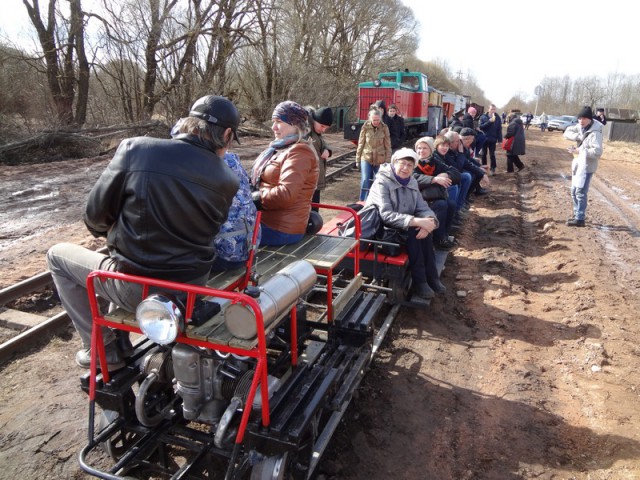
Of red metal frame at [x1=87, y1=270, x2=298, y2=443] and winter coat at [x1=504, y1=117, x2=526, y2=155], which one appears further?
winter coat at [x1=504, y1=117, x2=526, y2=155]

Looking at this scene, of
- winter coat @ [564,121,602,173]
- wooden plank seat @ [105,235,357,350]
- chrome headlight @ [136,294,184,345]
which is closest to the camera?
chrome headlight @ [136,294,184,345]

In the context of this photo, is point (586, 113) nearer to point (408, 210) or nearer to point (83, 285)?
point (408, 210)

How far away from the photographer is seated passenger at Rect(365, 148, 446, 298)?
16.0 feet

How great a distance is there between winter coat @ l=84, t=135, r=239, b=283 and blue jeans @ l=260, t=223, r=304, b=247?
1.30m

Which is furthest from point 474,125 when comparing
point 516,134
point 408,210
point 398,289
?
point 398,289

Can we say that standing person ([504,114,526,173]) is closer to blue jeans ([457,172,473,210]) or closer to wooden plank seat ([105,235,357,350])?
blue jeans ([457,172,473,210])

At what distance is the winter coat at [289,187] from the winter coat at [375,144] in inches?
191

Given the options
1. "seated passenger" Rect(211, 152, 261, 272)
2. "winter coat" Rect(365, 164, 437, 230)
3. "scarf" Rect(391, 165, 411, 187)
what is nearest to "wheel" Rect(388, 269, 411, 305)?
"winter coat" Rect(365, 164, 437, 230)

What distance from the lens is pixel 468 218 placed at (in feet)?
29.3

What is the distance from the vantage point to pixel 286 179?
3.54 meters

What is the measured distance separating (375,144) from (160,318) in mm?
6755

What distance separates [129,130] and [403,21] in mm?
32077

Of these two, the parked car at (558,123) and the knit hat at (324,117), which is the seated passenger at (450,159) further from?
the parked car at (558,123)

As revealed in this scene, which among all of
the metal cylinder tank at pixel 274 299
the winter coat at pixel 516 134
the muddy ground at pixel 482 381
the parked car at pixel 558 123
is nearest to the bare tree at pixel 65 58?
the muddy ground at pixel 482 381
